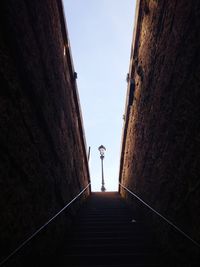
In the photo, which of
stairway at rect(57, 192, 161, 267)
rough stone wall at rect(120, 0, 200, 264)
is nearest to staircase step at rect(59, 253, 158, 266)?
stairway at rect(57, 192, 161, 267)

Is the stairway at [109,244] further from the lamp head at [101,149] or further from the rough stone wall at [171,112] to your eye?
the lamp head at [101,149]

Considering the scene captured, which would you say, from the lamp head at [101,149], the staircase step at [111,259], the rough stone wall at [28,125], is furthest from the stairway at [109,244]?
the lamp head at [101,149]

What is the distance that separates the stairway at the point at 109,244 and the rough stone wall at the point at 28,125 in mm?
325

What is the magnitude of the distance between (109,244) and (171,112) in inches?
84.5

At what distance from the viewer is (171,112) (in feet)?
10.7

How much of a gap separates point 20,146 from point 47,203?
3.82 ft

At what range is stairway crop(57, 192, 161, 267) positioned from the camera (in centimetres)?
321

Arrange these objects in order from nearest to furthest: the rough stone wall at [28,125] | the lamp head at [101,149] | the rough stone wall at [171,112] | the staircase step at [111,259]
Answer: the rough stone wall at [28,125], the rough stone wall at [171,112], the staircase step at [111,259], the lamp head at [101,149]

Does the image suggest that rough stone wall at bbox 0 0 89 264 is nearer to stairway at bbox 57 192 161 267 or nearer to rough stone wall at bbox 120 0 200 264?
stairway at bbox 57 192 161 267

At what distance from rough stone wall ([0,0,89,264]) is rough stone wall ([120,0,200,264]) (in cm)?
159

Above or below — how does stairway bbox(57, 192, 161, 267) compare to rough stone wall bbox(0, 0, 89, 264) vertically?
below

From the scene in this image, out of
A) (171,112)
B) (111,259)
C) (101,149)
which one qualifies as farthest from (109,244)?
(101,149)

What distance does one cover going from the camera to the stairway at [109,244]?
3.21 metres

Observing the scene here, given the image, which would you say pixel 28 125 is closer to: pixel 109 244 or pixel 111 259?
pixel 111 259
